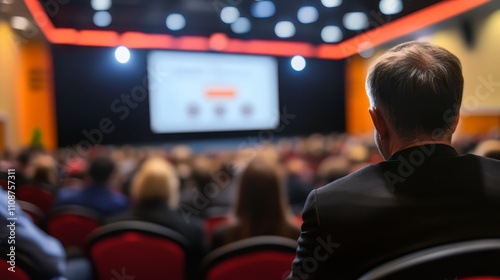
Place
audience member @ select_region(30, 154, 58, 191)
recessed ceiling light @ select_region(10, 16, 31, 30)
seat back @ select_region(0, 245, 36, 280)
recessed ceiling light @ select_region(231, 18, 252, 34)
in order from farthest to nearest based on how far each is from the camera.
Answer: recessed ceiling light @ select_region(231, 18, 252, 34), audience member @ select_region(30, 154, 58, 191), recessed ceiling light @ select_region(10, 16, 31, 30), seat back @ select_region(0, 245, 36, 280)

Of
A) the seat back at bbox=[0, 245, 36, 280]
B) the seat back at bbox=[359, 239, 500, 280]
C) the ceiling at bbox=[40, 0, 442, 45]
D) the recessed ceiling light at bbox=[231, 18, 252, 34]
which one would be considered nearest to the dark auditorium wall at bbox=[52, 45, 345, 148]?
the ceiling at bbox=[40, 0, 442, 45]

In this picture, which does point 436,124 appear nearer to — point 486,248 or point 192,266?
point 486,248

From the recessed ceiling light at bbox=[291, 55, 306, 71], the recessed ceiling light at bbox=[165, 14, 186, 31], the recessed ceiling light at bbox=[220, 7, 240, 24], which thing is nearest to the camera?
the recessed ceiling light at bbox=[165, 14, 186, 31]

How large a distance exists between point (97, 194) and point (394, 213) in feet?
8.26

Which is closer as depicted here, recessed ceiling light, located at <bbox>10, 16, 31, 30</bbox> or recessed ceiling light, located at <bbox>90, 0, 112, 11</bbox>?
recessed ceiling light, located at <bbox>10, 16, 31, 30</bbox>

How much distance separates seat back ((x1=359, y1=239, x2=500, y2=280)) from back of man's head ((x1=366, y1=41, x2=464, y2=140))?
0.32m

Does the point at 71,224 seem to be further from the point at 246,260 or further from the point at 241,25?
the point at 241,25

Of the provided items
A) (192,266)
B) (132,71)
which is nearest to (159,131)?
(132,71)

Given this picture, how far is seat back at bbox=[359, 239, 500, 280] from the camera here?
0.55 m

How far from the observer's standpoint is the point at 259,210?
1.79m

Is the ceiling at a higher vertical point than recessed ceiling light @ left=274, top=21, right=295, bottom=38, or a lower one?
lower

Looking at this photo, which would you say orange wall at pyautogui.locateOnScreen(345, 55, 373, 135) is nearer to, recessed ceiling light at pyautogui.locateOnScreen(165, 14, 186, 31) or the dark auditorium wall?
the dark auditorium wall

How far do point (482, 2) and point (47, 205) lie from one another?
8.98ft

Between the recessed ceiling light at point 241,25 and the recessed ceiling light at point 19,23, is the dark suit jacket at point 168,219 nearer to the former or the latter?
the recessed ceiling light at point 19,23
